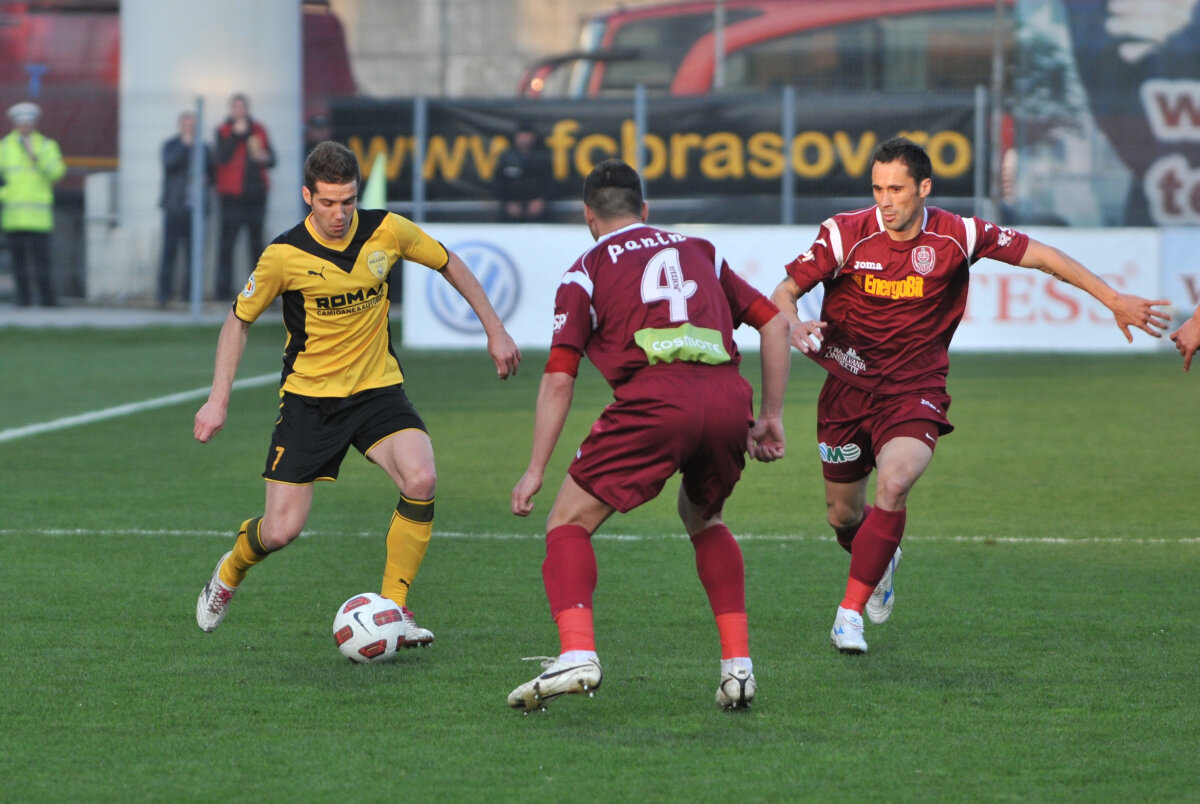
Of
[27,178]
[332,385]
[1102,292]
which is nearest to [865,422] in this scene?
[1102,292]

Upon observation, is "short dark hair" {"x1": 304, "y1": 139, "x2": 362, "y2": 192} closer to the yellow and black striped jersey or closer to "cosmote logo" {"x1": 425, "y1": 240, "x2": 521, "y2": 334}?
the yellow and black striped jersey

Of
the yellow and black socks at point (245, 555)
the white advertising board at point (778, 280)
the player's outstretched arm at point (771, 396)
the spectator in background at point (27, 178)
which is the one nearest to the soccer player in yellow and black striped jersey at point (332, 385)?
the yellow and black socks at point (245, 555)

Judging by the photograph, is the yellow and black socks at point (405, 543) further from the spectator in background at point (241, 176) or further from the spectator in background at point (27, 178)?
the spectator in background at point (27, 178)

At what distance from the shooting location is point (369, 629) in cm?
532

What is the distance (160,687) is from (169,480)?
170 inches

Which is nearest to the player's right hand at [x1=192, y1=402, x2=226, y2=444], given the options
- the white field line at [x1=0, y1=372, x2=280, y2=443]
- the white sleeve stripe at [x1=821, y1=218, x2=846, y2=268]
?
the white sleeve stripe at [x1=821, y1=218, x2=846, y2=268]

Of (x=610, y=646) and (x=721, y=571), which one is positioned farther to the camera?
(x=610, y=646)

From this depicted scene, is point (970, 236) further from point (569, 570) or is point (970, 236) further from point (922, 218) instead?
point (569, 570)

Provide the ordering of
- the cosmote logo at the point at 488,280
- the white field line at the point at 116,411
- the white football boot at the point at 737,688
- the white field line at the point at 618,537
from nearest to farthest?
the white football boot at the point at 737,688 → the white field line at the point at 618,537 → the white field line at the point at 116,411 → the cosmote logo at the point at 488,280

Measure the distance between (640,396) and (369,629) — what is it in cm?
129

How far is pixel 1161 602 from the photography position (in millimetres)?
6285

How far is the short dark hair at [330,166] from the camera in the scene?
5391 mm

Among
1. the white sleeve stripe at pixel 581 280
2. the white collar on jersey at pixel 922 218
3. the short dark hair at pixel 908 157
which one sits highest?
the short dark hair at pixel 908 157

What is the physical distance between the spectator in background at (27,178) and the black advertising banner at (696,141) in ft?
11.5
